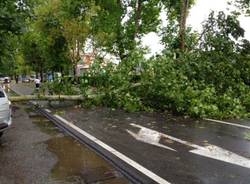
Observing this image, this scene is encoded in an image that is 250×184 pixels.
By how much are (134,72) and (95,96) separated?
6.81 feet

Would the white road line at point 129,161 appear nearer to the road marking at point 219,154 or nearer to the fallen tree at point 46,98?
the road marking at point 219,154

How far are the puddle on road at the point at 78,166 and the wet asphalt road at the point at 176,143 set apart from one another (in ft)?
2.21

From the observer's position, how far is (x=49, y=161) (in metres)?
7.39

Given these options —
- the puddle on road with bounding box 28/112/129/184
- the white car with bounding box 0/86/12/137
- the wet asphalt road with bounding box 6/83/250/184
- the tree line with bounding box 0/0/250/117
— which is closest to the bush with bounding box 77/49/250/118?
the tree line with bounding box 0/0/250/117

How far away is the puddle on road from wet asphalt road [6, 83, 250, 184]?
67 cm

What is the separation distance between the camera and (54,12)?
3300 cm

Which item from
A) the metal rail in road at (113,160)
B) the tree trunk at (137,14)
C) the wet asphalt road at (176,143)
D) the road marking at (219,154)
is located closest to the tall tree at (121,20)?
the tree trunk at (137,14)

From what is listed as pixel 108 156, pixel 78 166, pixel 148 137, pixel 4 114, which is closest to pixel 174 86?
pixel 148 137

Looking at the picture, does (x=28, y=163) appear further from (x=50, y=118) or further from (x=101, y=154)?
(x=50, y=118)

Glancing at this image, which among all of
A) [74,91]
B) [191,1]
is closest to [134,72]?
[74,91]

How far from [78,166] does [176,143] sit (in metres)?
2.76

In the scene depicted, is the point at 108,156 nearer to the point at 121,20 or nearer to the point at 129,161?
the point at 129,161

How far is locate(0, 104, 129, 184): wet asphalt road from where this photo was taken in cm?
622

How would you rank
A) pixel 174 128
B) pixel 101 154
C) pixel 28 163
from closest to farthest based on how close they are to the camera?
pixel 28 163
pixel 101 154
pixel 174 128
